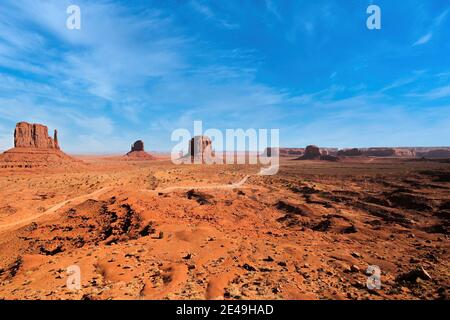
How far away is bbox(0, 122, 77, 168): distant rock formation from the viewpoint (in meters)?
55.5

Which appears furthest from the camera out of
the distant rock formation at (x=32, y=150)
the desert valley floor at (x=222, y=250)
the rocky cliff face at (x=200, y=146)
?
the rocky cliff face at (x=200, y=146)

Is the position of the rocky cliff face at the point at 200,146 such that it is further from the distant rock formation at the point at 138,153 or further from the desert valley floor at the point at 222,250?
the desert valley floor at the point at 222,250

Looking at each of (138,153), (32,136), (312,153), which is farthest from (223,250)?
(138,153)

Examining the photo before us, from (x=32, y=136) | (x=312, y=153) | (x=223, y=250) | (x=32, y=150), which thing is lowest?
(x=223, y=250)

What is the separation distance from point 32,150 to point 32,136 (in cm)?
580

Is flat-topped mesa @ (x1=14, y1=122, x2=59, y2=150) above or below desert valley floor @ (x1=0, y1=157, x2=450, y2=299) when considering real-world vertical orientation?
above

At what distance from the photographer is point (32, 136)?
221 ft

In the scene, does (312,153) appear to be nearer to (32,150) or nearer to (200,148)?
(200,148)

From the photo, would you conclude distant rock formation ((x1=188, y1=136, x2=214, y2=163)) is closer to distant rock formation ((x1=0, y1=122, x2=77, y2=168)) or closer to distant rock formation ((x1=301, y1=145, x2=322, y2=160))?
distant rock formation ((x1=0, y1=122, x2=77, y2=168))

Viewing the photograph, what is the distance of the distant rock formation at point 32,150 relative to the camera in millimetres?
55469

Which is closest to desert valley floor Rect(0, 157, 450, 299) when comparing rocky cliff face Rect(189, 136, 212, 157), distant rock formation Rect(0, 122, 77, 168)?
distant rock formation Rect(0, 122, 77, 168)

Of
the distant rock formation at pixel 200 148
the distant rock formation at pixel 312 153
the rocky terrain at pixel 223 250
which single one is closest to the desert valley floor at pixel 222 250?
the rocky terrain at pixel 223 250

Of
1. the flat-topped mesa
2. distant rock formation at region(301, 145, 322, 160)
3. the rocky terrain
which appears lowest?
the rocky terrain

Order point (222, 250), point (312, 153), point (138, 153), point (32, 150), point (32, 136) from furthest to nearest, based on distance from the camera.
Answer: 1. point (138, 153)
2. point (312, 153)
3. point (32, 136)
4. point (32, 150)
5. point (222, 250)
